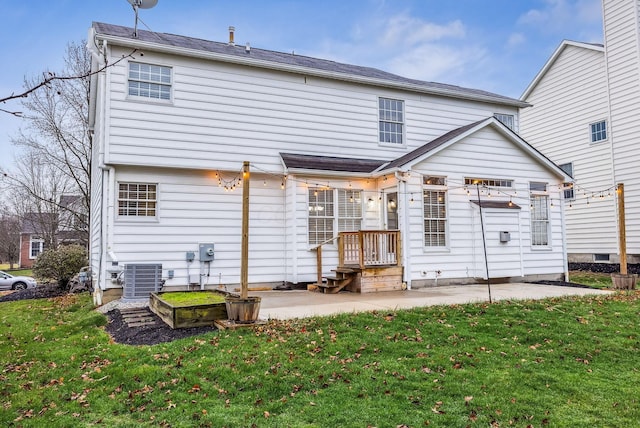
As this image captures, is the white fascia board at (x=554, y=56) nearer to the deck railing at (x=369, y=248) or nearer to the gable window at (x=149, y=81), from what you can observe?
the deck railing at (x=369, y=248)

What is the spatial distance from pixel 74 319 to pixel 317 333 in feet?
17.2

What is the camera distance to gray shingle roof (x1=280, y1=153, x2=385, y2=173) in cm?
1155

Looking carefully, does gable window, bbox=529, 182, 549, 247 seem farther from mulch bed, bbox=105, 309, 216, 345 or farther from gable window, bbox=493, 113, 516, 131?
mulch bed, bbox=105, 309, 216, 345

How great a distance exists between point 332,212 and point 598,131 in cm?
1218

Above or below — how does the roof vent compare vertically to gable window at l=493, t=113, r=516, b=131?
above

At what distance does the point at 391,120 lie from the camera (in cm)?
1352

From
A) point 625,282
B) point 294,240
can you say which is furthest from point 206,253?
point 625,282

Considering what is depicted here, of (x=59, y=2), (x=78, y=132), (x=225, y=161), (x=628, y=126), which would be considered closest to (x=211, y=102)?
(x=225, y=161)

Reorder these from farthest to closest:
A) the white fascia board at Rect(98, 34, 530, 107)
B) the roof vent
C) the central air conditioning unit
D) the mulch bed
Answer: the roof vent → the white fascia board at Rect(98, 34, 530, 107) → the central air conditioning unit → the mulch bed

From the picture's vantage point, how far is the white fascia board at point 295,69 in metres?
10.3

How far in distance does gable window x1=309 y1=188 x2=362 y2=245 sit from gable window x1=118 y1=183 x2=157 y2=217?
4009 mm

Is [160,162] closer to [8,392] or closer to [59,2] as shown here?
[59,2]

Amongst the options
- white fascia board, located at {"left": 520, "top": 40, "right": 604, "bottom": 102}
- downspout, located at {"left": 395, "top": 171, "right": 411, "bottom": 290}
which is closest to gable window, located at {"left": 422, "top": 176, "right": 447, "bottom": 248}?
downspout, located at {"left": 395, "top": 171, "right": 411, "bottom": 290}

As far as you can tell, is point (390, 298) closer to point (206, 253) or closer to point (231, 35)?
point (206, 253)
